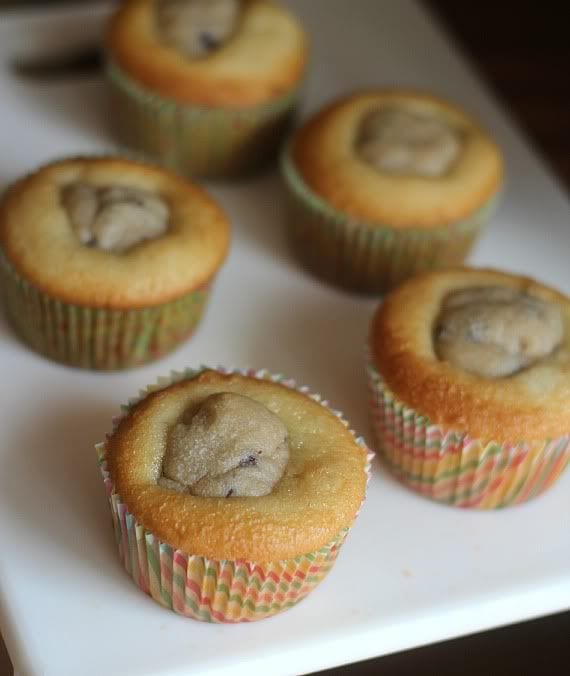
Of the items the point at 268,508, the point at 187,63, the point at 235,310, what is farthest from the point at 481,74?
the point at 268,508

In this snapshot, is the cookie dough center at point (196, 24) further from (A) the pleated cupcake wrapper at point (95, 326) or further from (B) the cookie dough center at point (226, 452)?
(B) the cookie dough center at point (226, 452)

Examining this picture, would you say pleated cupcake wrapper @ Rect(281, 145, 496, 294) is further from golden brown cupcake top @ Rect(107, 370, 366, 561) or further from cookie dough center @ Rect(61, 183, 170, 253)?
golden brown cupcake top @ Rect(107, 370, 366, 561)

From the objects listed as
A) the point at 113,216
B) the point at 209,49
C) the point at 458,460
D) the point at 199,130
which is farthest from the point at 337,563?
the point at 209,49

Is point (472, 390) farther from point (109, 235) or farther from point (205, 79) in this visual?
point (205, 79)

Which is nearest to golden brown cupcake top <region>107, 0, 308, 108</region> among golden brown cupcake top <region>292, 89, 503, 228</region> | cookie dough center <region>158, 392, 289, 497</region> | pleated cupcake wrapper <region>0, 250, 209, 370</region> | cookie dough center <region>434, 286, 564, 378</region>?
golden brown cupcake top <region>292, 89, 503, 228</region>

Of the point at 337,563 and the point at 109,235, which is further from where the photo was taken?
the point at 109,235

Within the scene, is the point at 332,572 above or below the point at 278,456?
below

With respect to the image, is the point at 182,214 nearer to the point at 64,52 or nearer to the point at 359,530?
the point at 359,530

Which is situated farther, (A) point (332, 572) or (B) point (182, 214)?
(B) point (182, 214)
